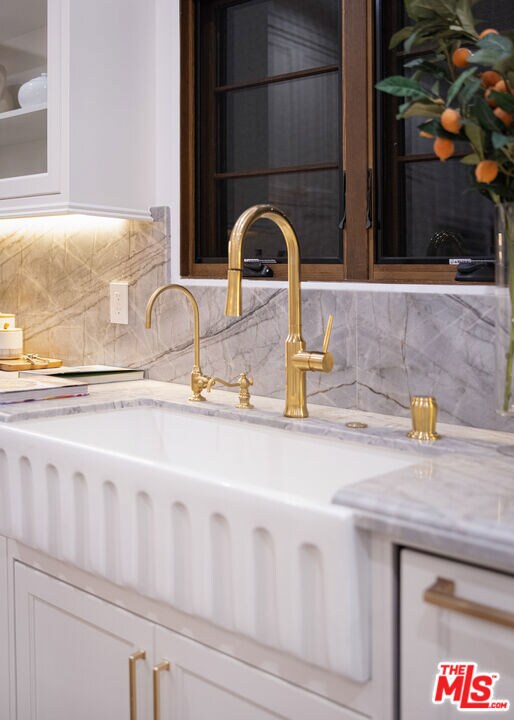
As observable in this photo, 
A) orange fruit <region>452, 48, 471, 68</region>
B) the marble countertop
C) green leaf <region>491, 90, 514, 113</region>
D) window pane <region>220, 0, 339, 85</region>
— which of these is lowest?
the marble countertop

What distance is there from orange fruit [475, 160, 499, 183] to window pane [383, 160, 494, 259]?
0.51 m

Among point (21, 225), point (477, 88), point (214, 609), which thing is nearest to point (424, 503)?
point (214, 609)

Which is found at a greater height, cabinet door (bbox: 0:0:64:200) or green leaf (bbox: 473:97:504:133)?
cabinet door (bbox: 0:0:64:200)

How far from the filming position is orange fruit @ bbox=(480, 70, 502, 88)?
3.54 ft

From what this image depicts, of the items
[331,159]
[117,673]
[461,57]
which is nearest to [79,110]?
[331,159]

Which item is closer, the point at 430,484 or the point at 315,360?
the point at 430,484

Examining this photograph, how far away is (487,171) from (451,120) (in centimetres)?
8

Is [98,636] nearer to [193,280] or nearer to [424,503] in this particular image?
[424,503]

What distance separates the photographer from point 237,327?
191cm

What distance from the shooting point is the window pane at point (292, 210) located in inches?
72.0

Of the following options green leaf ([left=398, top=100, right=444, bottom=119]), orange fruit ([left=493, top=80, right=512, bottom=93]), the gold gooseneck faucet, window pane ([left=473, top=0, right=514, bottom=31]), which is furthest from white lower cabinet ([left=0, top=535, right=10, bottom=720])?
window pane ([left=473, top=0, right=514, bottom=31])

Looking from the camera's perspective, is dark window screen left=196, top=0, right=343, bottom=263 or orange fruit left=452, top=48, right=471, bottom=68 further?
dark window screen left=196, top=0, right=343, bottom=263

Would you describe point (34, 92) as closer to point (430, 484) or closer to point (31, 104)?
point (31, 104)

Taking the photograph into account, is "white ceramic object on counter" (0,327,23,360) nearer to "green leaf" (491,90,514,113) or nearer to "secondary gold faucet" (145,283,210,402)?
"secondary gold faucet" (145,283,210,402)
